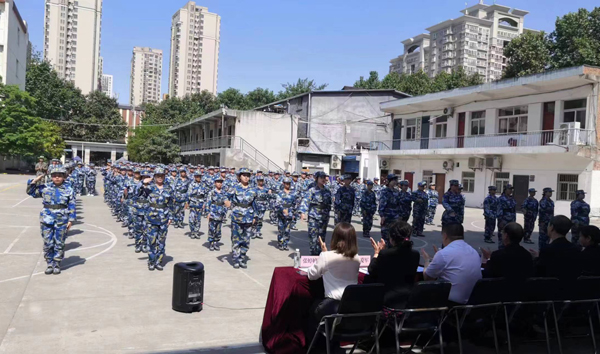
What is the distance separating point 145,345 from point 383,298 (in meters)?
2.67

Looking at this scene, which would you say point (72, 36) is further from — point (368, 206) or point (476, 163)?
point (368, 206)

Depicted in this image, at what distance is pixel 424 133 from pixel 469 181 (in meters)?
5.87

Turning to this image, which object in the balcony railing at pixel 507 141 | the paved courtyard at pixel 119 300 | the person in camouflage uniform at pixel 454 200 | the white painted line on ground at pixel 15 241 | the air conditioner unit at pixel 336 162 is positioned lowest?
the white painted line on ground at pixel 15 241

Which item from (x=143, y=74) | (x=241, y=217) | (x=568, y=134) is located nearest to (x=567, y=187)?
(x=568, y=134)

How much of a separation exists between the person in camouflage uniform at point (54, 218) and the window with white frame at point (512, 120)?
25028mm

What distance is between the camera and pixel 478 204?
2925cm

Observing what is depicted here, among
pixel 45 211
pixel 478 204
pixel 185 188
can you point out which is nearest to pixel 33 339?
pixel 45 211

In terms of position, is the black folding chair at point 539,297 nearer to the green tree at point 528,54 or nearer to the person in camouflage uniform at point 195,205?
the person in camouflage uniform at point 195,205

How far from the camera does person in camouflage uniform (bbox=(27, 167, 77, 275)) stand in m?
8.27

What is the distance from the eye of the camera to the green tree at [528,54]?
4212 centimetres

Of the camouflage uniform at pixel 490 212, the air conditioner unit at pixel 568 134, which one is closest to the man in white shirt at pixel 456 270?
the camouflage uniform at pixel 490 212

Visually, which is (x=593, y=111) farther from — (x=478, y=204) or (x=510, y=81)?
(x=478, y=204)

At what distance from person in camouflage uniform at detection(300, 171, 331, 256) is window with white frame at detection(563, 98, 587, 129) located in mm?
19165

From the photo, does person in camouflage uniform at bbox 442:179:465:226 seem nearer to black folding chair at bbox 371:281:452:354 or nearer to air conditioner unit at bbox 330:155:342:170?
black folding chair at bbox 371:281:452:354
